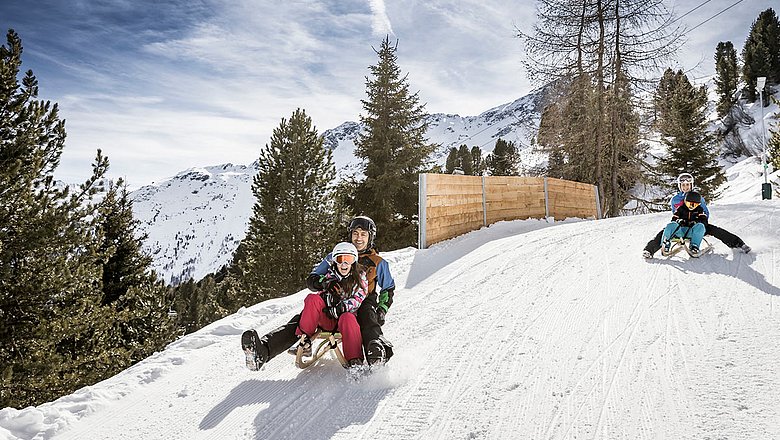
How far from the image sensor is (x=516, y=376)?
316 cm

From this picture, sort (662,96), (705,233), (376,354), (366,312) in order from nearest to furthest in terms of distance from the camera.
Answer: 1. (376,354)
2. (366,312)
3. (705,233)
4. (662,96)

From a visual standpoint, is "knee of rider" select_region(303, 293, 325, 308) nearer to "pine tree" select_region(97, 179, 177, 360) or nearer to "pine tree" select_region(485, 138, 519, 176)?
"pine tree" select_region(97, 179, 177, 360)

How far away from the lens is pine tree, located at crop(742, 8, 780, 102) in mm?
47469

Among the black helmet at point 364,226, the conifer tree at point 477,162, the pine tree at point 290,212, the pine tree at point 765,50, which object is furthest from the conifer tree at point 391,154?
the pine tree at point 765,50

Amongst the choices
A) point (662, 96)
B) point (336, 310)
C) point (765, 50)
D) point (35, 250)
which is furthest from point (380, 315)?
point (765, 50)

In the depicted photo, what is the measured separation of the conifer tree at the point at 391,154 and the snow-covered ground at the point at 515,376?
14.7m

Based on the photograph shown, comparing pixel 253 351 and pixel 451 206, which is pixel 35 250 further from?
pixel 451 206

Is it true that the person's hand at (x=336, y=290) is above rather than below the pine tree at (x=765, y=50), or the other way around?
below

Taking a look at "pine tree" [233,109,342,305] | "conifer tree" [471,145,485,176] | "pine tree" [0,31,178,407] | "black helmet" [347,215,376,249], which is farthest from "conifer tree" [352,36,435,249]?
"conifer tree" [471,145,485,176]

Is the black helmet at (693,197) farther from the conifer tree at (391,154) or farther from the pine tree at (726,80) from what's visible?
the pine tree at (726,80)

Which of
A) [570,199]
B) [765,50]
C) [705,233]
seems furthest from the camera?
[765,50]

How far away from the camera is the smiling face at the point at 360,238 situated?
4020 mm

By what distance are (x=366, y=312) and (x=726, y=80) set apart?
6523 centimetres

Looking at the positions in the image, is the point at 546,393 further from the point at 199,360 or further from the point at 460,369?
the point at 199,360
